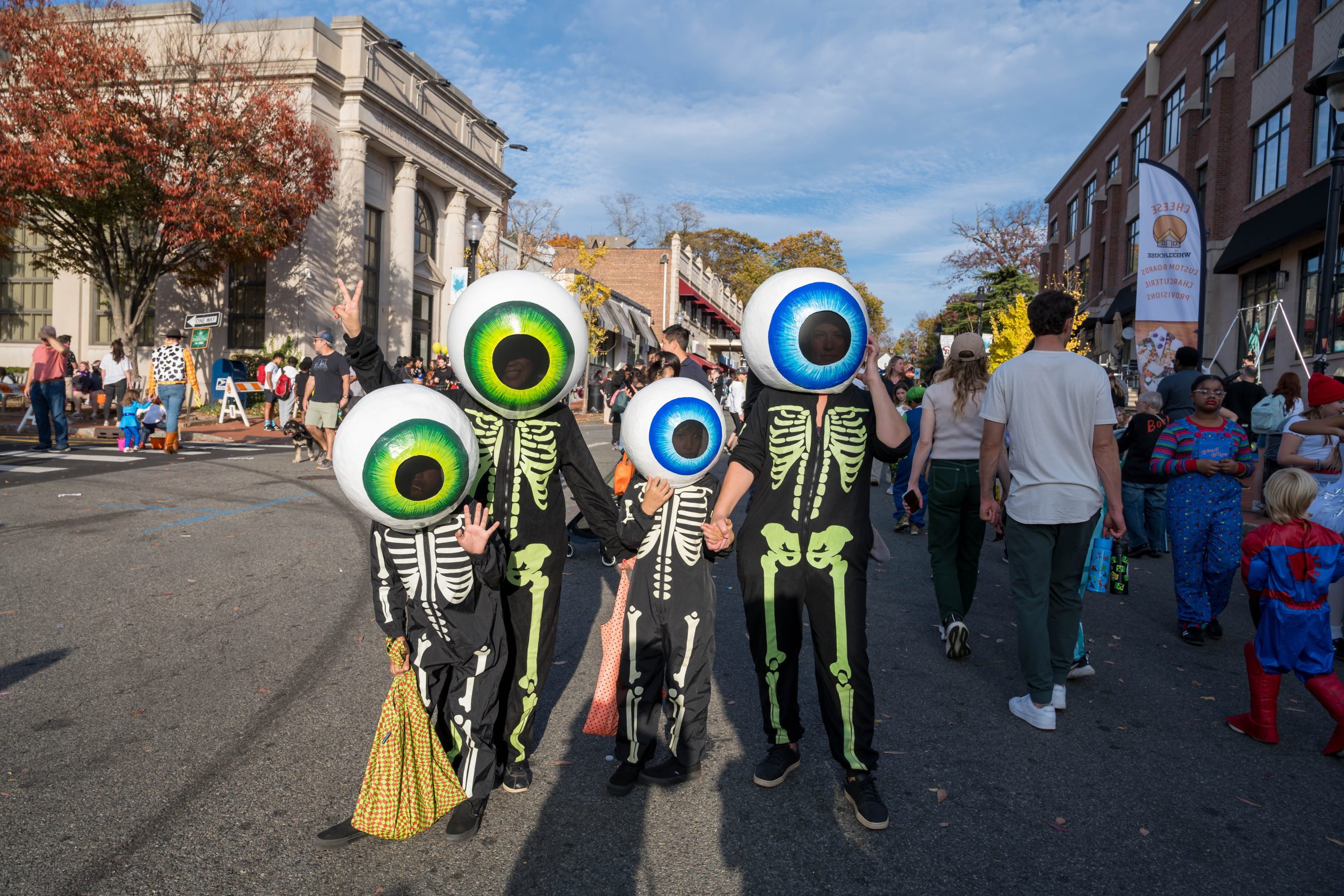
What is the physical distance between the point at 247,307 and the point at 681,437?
1062 inches

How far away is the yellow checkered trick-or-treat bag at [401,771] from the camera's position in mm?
2871

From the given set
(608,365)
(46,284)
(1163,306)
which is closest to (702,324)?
(608,365)

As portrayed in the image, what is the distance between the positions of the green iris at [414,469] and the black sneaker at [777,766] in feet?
5.70

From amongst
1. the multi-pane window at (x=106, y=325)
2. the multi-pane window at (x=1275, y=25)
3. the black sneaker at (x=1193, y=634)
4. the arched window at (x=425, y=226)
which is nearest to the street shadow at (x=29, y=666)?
the black sneaker at (x=1193, y=634)

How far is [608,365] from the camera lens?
4209cm

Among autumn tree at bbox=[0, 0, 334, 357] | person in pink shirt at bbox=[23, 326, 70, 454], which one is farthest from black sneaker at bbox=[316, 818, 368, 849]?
autumn tree at bbox=[0, 0, 334, 357]

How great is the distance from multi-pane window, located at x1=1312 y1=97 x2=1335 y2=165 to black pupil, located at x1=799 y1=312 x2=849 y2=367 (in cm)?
2142

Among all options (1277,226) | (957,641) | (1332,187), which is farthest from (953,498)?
(1277,226)

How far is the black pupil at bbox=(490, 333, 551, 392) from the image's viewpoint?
3139mm

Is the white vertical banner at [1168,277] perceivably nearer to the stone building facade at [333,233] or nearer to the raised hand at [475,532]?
the raised hand at [475,532]

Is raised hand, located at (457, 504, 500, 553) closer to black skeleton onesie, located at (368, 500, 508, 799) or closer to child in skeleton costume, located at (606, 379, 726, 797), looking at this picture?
black skeleton onesie, located at (368, 500, 508, 799)

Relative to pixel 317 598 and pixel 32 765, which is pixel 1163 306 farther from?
pixel 32 765

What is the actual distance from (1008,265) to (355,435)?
4861cm

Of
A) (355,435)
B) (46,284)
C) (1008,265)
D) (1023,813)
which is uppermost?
(1008,265)
